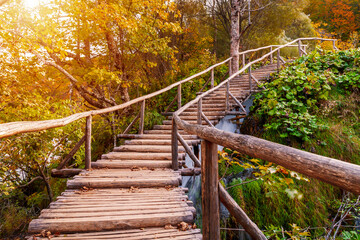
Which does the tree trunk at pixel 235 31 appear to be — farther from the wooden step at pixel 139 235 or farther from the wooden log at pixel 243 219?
the wooden log at pixel 243 219

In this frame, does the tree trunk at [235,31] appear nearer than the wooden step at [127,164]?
No

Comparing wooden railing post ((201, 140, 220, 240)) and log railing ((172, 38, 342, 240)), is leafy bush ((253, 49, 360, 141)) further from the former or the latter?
wooden railing post ((201, 140, 220, 240))

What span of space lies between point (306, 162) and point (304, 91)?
6487 millimetres

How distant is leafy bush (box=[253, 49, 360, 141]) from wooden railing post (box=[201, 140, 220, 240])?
4.66 metres

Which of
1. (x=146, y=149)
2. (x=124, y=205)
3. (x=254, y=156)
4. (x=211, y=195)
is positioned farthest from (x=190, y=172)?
(x=254, y=156)

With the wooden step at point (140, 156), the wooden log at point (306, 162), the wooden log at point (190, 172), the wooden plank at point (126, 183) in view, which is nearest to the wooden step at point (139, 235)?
the wooden plank at point (126, 183)

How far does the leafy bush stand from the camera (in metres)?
5.68

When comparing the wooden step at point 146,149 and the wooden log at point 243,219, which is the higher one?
the wooden log at point 243,219

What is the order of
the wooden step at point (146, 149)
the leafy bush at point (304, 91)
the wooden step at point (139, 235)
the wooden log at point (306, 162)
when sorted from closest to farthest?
the wooden log at point (306, 162) → the wooden step at point (139, 235) → the wooden step at point (146, 149) → the leafy bush at point (304, 91)

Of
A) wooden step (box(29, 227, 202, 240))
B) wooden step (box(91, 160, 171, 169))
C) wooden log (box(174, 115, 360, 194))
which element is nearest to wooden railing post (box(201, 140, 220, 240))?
wooden log (box(174, 115, 360, 194))

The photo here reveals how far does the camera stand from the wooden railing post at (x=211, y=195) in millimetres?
1570

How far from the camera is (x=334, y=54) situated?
284 inches

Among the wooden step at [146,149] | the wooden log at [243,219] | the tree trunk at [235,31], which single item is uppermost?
the tree trunk at [235,31]

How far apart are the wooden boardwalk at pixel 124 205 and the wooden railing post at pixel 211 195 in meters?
0.48
